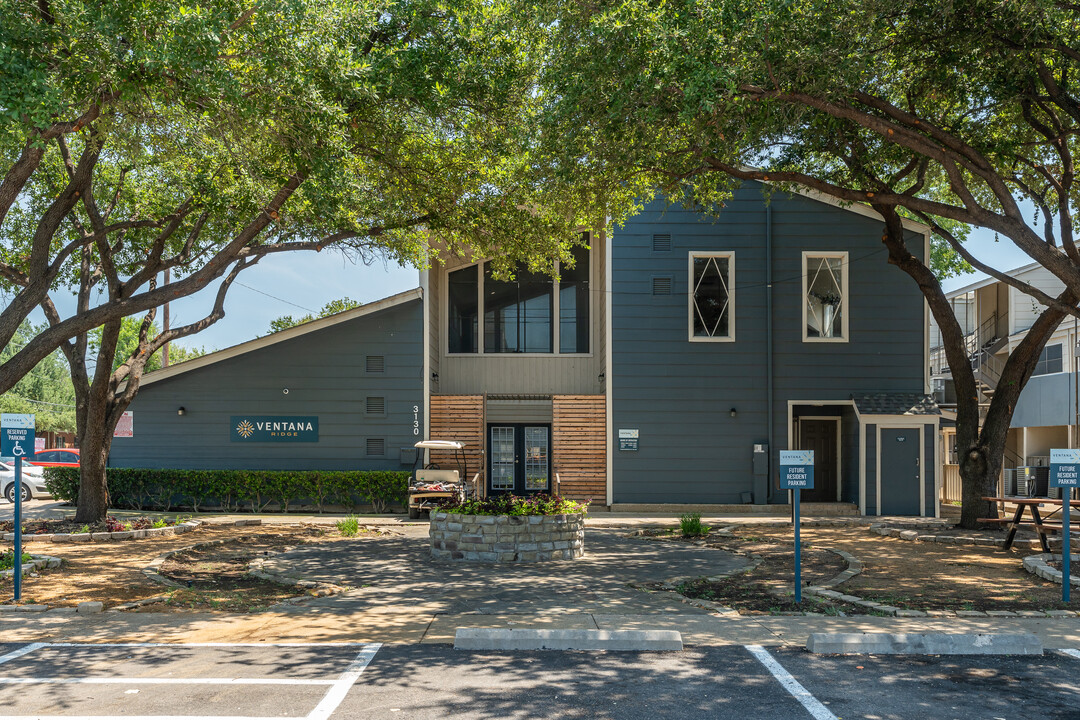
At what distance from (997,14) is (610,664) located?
30.3 ft

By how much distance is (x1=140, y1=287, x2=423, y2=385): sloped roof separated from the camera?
19.6 m

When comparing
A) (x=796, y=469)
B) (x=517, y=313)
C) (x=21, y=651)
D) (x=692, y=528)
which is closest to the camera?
(x=21, y=651)

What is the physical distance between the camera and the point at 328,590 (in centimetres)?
986

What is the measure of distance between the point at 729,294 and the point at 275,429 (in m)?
11.1

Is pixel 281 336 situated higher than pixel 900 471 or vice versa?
pixel 281 336

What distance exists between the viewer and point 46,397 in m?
53.7

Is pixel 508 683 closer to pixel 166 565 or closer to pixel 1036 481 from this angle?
pixel 166 565

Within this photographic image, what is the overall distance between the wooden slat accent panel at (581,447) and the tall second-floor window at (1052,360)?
16526 millimetres

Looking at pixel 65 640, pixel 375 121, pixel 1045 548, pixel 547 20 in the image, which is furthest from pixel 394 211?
pixel 1045 548

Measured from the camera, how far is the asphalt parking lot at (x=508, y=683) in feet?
18.7

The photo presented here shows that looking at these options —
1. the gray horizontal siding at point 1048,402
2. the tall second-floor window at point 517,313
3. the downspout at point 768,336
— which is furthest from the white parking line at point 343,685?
the gray horizontal siding at point 1048,402

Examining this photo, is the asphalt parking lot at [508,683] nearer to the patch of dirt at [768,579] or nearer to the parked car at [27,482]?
the patch of dirt at [768,579]

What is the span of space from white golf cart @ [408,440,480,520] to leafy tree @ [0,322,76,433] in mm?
35985

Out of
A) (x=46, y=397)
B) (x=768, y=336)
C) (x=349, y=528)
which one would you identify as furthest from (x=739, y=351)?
(x=46, y=397)
